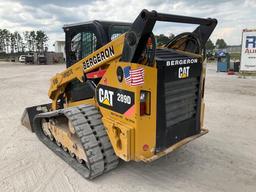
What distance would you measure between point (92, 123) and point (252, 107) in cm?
610

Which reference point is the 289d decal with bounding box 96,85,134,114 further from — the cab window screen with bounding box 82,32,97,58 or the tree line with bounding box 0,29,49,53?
the tree line with bounding box 0,29,49,53

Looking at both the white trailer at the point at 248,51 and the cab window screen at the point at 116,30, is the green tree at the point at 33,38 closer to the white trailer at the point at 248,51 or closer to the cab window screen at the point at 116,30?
the white trailer at the point at 248,51

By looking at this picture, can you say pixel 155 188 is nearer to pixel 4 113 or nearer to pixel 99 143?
pixel 99 143

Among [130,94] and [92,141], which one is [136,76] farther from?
[92,141]

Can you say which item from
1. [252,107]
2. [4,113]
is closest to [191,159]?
[252,107]

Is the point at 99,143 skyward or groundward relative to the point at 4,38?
groundward

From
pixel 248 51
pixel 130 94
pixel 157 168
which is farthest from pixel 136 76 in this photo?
pixel 248 51

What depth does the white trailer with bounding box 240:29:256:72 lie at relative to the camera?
1805 centimetres

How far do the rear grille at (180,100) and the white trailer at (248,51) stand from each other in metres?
16.1

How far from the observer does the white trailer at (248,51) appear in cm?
1805

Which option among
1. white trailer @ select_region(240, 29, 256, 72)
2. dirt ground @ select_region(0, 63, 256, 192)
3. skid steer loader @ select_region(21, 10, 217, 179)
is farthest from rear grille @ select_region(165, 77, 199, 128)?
white trailer @ select_region(240, 29, 256, 72)

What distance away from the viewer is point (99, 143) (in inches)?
147

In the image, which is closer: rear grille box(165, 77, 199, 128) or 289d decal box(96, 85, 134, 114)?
289d decal box(96, 85, 134, 114)

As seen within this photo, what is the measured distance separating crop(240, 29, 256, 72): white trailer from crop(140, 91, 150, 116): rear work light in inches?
669
